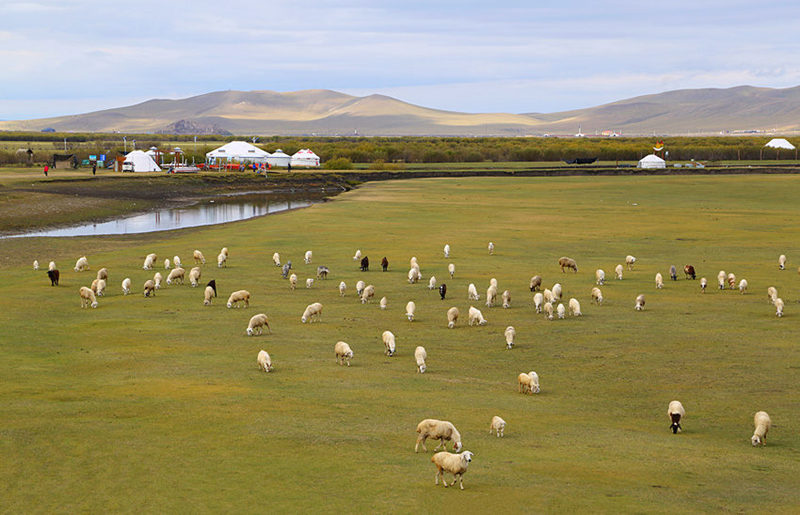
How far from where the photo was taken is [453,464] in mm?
13492

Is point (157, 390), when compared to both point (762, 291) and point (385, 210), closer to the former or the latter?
point (762, 291)

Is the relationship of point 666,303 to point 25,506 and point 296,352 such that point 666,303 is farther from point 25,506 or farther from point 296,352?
point 25,506

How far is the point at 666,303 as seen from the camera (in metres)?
30.3

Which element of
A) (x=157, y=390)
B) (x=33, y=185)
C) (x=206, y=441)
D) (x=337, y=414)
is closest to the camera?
(x=206, y=441)

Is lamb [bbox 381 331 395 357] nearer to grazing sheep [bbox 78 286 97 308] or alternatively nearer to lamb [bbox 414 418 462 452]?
lamb [bbox 414 418 462 452]

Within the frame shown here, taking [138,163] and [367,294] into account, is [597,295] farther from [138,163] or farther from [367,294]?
[138,163]

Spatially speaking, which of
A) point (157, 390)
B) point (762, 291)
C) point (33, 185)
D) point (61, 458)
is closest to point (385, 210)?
point (33, 185)

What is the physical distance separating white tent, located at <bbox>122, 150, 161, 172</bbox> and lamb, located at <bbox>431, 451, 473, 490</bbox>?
360 feet

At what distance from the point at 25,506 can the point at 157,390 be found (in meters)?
6.51

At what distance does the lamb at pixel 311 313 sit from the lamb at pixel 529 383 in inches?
361

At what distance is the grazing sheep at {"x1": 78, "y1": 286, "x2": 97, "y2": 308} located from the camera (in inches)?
1172

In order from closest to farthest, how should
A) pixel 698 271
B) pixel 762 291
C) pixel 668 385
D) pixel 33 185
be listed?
pixel 668 385, pixel 762 291, pixel 698 271, pixel 33 185

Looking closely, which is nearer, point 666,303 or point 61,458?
point 61,458

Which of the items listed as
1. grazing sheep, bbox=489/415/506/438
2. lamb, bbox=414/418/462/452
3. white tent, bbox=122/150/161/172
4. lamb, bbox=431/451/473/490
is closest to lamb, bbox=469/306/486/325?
grazing sheep, bbox=489/415/506/438
